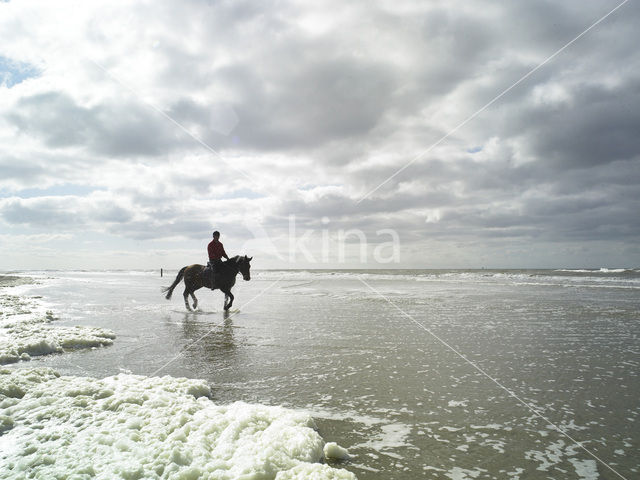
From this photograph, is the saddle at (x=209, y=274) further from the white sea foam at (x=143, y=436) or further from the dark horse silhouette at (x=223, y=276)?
the white sea foam at (x=143, y=436)

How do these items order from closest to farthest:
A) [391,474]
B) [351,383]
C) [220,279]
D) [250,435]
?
[391,474] → [250,435] → [351,383] → [220,279]

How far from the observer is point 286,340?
8.38 meters

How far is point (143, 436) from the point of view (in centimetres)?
328

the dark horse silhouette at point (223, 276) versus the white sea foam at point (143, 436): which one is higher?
the dark horse silhouette at point (223, 276)

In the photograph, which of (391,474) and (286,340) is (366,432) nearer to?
(391,474)

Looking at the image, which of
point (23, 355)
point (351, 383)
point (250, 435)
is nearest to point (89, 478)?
point (250, 435)

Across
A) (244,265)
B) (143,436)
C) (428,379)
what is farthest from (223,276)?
(143,436)

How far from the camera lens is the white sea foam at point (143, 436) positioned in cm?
282

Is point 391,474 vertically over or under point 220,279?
under

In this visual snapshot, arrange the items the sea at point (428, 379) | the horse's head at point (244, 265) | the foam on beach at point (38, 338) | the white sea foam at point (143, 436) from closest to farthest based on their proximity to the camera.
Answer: the white sea foam at point (143, 436), the sea at point (428, 379), the foam on beach at point (38, 338), the horse's head at point (244, 265)

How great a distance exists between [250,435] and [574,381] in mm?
5192

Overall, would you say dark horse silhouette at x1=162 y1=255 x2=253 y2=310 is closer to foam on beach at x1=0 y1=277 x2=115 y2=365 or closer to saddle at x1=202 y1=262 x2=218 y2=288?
saddle at x1=202 y1=262 x2=218 y2=288

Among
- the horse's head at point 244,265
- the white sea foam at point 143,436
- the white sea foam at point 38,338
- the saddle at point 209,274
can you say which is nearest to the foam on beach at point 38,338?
the white sea foam at point 38,338

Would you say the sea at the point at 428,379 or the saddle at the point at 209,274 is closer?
the sea at the point at 428,379
